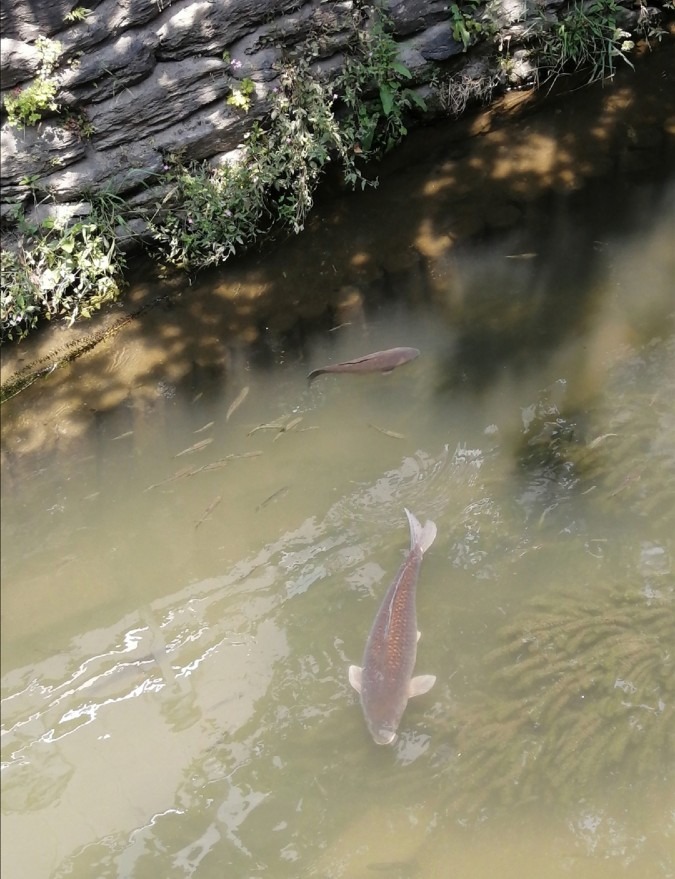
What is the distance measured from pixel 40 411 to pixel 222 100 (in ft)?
8.62

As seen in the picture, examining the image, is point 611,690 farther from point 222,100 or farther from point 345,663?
point 222,100

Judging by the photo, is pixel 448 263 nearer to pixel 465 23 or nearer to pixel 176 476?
pixel 465 23

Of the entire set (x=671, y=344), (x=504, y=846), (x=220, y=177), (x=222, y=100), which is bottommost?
(x=504, y=846)

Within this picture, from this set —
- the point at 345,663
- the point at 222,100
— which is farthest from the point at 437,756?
the point at 222,100

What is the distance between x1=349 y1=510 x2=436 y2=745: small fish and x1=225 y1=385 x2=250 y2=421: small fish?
1667mm

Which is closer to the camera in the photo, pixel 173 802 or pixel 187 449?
pixel 173 802

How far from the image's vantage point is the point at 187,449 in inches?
198

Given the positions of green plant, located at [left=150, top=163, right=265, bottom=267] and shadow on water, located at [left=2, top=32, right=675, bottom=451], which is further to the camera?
green plant, located at [left=150, top=163, right=265, bottom=267]

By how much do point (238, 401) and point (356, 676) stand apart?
205 cm

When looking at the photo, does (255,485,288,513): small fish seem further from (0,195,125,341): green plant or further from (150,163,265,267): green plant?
(0,195,125,341): green plant

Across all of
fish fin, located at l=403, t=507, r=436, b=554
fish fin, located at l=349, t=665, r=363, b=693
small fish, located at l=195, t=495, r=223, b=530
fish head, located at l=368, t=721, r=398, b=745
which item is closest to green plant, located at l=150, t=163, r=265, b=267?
small fish, located at l=195, t=495, r=223, b=530

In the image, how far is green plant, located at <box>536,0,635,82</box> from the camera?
5953mm

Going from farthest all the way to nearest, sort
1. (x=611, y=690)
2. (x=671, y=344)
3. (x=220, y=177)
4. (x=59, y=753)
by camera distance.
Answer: (x=220, y=177) → (x=671, y=344) → (x=59, y=753) → (x=611, y=690)

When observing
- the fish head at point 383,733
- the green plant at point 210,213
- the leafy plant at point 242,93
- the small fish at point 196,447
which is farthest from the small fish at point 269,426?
the leafy plant at point 242,93
